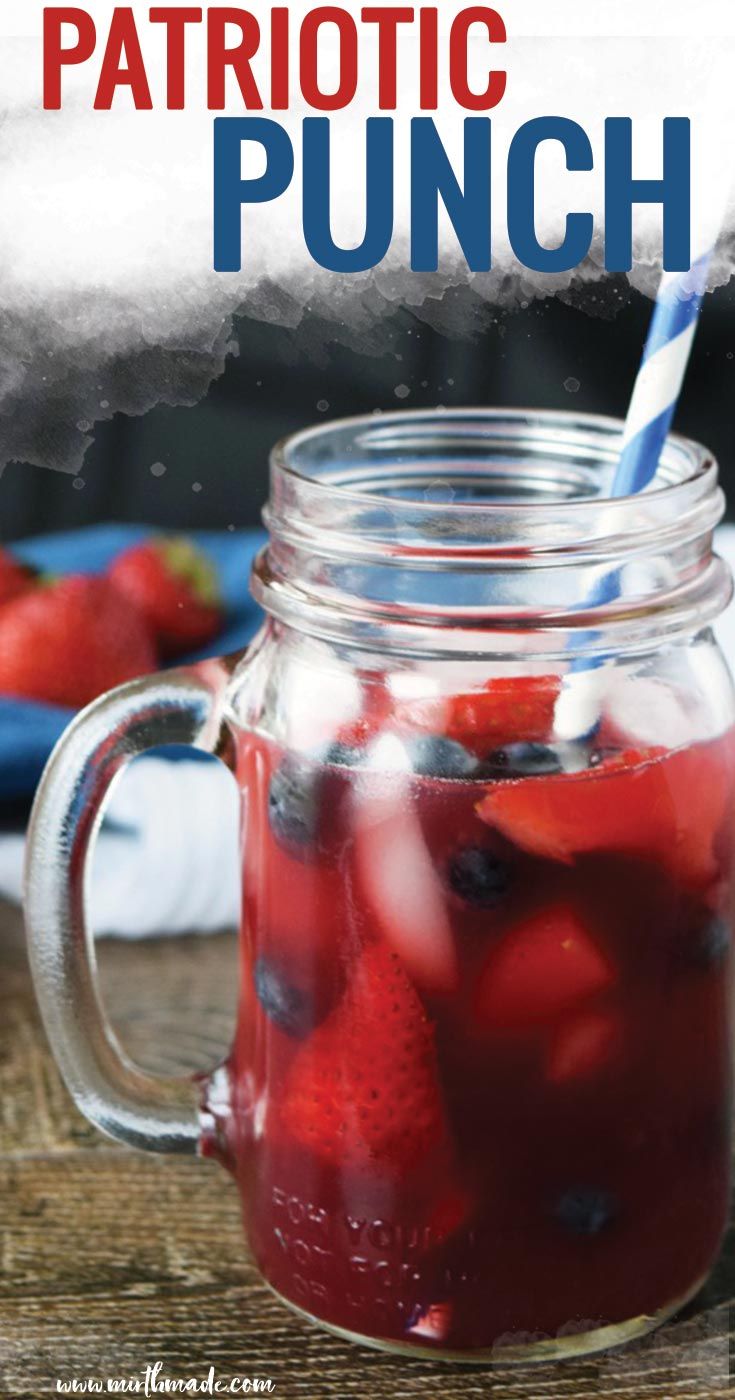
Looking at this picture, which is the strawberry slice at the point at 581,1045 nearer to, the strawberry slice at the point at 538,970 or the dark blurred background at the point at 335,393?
the strawberry slice at the point at 538,970

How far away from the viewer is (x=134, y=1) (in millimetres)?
955

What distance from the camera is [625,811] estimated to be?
67 cm

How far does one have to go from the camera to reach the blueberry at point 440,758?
66 centimetres

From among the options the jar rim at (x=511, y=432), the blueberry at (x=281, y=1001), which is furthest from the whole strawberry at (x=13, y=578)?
the blueberry at (x=281, y=1001)

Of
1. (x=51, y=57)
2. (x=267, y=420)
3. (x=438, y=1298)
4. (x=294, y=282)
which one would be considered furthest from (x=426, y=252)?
(x=267, y=420)

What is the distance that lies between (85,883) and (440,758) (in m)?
0.20

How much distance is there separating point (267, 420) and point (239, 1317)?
1.27 m

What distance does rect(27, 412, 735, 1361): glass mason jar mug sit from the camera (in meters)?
0.66

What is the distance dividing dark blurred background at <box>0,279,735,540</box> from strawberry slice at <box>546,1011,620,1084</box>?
3.35 feet

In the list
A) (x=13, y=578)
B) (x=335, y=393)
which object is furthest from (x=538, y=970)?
(x=335, y=393)

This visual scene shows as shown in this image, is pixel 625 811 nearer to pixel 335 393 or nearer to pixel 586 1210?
pixel 586 1210

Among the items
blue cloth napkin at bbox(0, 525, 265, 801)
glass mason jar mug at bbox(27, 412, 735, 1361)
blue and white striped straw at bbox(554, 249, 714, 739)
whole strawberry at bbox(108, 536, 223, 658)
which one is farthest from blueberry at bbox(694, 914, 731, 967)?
whole strawberry at bbox(108, 536, 223, 658)

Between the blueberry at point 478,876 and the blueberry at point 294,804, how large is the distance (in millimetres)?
62

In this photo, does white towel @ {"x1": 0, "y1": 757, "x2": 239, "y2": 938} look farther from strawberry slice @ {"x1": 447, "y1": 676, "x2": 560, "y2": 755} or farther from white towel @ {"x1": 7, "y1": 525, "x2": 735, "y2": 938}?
strawberry slice @ {"x1": 447, "y1": 676, "x2": 560, "y2": 755}
